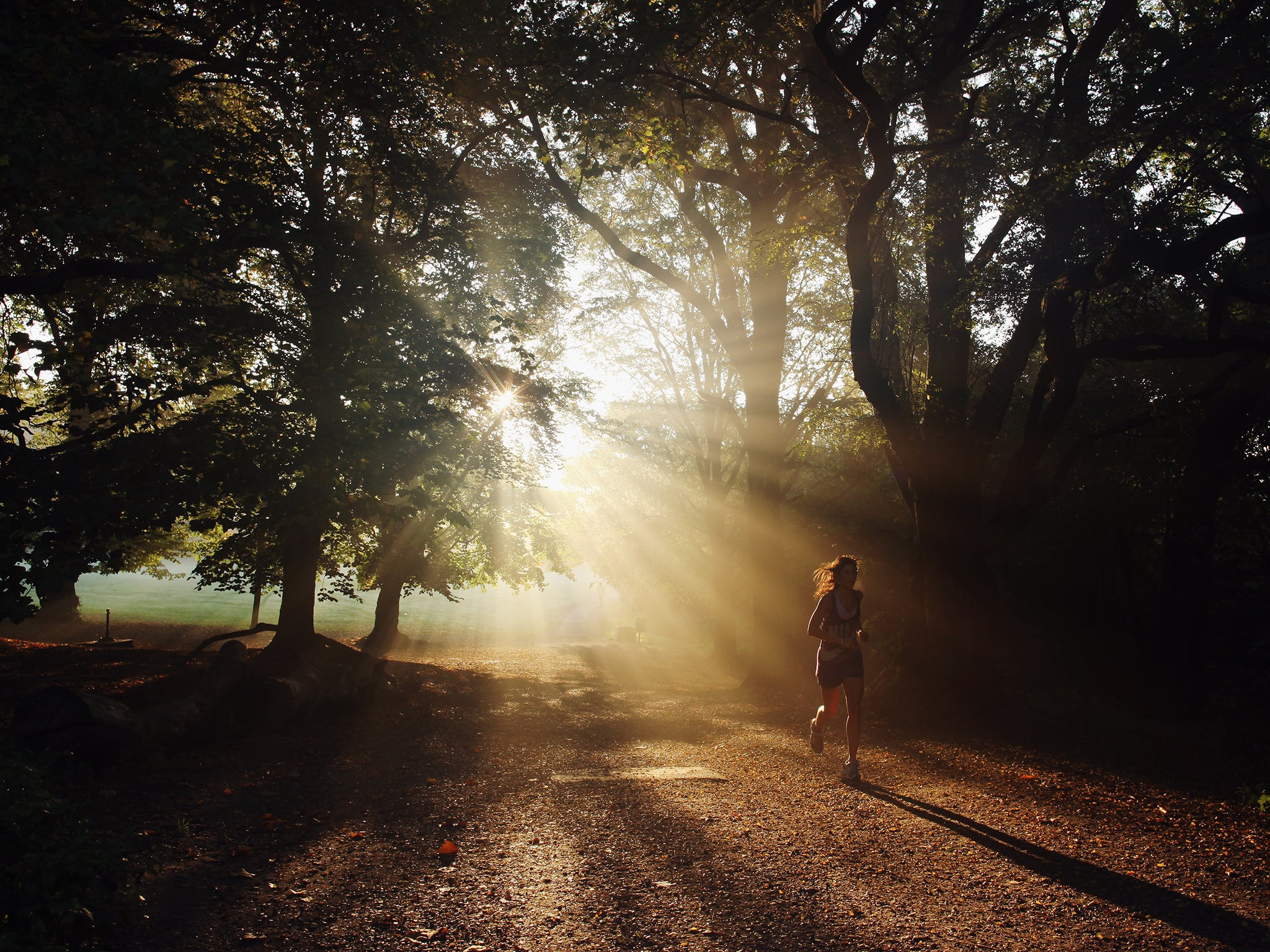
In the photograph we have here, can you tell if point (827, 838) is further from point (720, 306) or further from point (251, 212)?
point (720, 306)

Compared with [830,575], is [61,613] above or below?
below

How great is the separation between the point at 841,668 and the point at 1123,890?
9.18 feet

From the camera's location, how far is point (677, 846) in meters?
4.66

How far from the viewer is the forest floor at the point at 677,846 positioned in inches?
135

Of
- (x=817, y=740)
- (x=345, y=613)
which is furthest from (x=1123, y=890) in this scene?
(x=345, y=613)

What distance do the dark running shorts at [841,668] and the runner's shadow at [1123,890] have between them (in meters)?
1.45

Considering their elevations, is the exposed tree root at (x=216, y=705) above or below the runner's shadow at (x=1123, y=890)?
below

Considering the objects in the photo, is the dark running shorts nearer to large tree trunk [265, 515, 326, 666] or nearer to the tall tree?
the tall tree

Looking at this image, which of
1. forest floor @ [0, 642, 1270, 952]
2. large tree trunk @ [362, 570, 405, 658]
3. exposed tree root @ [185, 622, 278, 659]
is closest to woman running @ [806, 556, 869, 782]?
forest floor @ [0, 642, 1270, 952]

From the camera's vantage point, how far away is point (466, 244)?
36.3ft

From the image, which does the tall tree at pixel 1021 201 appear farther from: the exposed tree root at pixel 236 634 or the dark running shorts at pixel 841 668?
the exposed tree root at pixel 236 634

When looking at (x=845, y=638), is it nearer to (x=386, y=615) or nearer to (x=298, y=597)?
(x=298, y=597)

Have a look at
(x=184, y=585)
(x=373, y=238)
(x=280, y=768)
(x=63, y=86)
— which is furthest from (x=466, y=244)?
(x=184, y=585)

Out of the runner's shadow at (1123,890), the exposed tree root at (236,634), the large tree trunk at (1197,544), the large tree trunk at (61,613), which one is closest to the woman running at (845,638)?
the runner's shadow at (1123,890)
